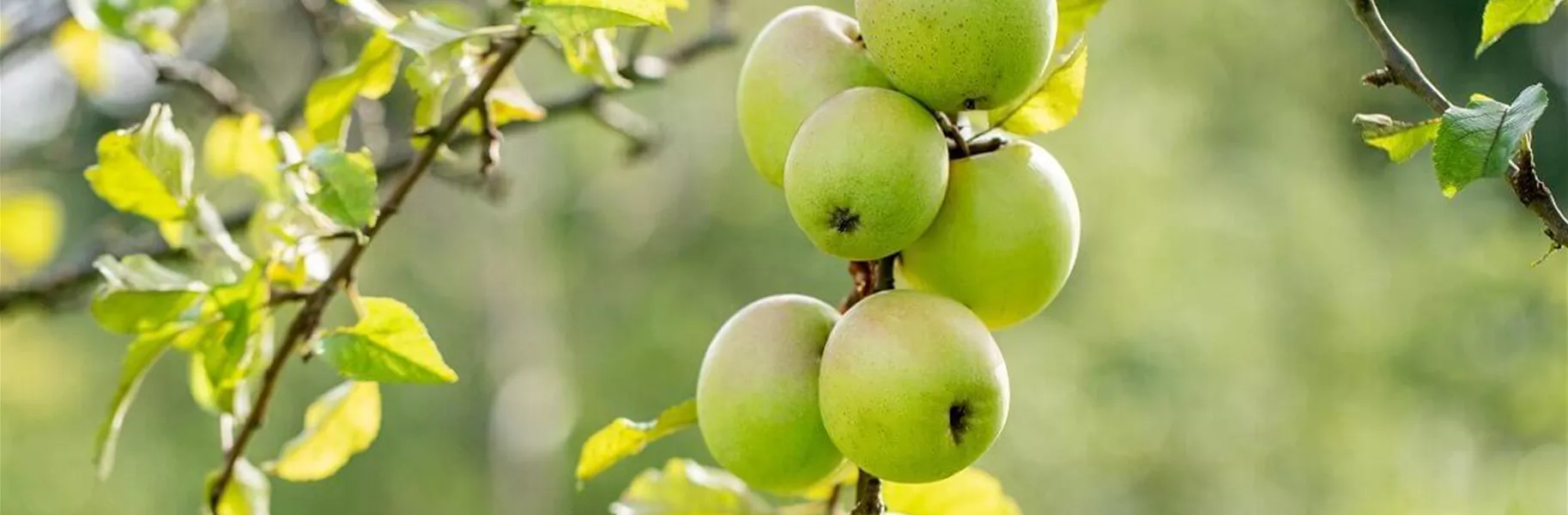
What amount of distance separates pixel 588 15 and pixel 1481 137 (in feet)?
0.83

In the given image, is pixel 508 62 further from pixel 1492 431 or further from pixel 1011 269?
pixel 1492 431

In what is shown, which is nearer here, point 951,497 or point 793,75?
point 793,75

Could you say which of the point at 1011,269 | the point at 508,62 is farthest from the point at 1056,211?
the point at 508,62

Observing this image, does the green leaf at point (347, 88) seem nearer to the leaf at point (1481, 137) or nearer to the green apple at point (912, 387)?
the green apple at point (912, 387)

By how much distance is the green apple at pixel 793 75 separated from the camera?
0.45 metres

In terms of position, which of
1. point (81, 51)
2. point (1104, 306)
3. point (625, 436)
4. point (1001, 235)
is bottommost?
point (1104, 306)

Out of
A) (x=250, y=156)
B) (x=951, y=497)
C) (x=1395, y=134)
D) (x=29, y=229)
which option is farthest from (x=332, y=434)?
(x=29, y=229)

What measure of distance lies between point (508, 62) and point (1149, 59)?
2886 mm

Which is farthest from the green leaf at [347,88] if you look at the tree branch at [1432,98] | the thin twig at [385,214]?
the tree branch at [1432,98]

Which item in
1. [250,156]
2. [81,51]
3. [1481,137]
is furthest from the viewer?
[81,51]

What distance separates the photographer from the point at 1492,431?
2.49 m

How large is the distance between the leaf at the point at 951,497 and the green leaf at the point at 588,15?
0.68 ft

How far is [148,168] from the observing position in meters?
0.56

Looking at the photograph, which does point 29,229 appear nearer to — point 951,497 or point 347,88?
point 347,88
